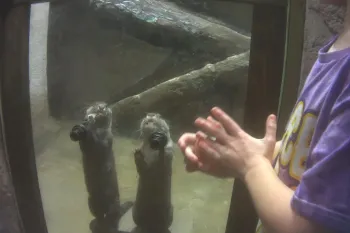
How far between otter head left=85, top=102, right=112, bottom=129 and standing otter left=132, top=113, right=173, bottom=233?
7 cm

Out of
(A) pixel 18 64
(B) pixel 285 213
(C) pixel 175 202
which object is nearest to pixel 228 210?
(C) pixel 175 202

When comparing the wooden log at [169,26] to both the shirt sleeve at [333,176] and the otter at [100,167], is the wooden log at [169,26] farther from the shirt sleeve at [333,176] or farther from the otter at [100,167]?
the shirt sleeve at [333,176]

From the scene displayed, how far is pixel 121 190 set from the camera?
1.00 m

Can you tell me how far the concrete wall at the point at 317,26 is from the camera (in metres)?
0.81

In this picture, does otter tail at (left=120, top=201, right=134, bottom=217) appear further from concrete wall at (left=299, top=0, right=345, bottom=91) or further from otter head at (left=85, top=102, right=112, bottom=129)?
concrete wall at (left=299, top=0, right=345, bottom=91)

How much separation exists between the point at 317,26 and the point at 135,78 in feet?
1.02

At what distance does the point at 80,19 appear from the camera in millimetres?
927

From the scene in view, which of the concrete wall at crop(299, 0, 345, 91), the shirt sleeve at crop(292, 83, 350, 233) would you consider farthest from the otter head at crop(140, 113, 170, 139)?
the shirt sleeve at crop(292, 83, 350, 233)

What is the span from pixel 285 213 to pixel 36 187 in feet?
1.84

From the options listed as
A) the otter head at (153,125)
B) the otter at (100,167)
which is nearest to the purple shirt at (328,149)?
the otter head at (153,125)

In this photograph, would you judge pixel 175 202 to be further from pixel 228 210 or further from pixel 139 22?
pixel 139 22

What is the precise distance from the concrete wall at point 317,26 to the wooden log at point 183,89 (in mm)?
94

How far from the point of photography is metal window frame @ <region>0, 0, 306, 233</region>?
80 centimetres

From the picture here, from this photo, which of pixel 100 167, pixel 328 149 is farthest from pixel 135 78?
pixel 328 149
